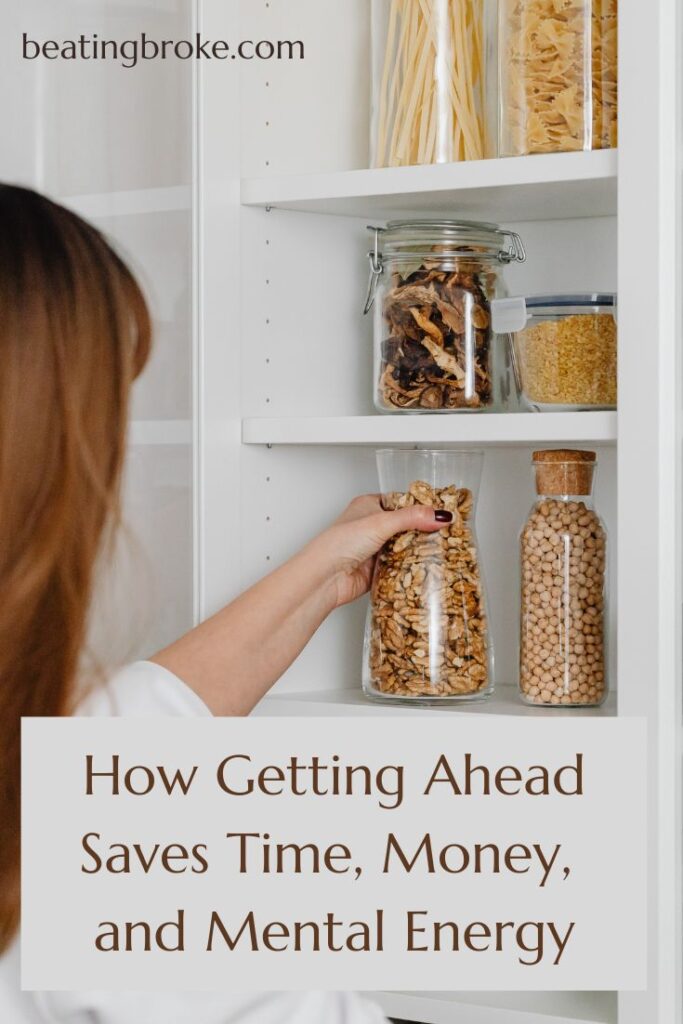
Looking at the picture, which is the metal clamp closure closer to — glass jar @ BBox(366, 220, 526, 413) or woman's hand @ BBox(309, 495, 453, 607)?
glass jar @ BBox(366, 220, 526, 413)

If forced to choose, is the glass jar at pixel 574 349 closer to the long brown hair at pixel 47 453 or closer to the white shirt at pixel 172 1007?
the long brown hair at pixel 47 453

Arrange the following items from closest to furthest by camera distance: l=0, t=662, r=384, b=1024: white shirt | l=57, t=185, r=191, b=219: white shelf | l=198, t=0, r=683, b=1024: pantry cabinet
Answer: l=0, t=662, r=384, b=1024: white shirt
l=198, t=0, r=683, b=1024: pantry cabinet
l=57, t=185, r=191, b=219: white shelf

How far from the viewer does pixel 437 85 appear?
1.25 metres

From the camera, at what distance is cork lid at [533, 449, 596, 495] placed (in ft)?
4.07

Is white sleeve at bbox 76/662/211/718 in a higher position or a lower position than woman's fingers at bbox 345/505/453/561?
lower

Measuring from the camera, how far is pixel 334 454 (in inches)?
56.6

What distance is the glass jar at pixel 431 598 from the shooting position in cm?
126

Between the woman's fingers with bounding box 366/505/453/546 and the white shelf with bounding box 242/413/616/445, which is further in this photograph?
the woman's fingers with bounding box 366/505/453/546

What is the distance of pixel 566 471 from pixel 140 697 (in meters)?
0.48

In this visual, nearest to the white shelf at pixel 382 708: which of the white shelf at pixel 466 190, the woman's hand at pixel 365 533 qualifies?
the woman's hand at pixel 365 533

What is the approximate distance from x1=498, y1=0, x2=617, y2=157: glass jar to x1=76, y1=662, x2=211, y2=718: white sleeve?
56 centimetres

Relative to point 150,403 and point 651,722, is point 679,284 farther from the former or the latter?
point 150,403

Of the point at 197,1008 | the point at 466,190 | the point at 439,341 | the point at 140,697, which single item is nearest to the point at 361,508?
the point at 439,341

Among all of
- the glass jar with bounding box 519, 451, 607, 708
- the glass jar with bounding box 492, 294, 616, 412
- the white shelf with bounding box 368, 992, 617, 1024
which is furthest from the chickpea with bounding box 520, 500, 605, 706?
the white shelf with bounding box 368, 992, 617, 1024
